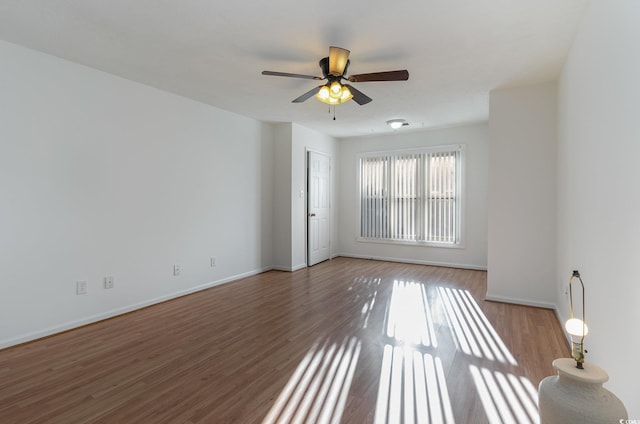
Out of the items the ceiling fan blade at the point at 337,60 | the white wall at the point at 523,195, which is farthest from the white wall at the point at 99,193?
the white wall at the point at 523,195

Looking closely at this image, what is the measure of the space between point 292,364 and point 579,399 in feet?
5.90

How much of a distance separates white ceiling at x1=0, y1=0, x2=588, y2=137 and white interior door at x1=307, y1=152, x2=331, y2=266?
2.40 m

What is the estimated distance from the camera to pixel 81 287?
10.6 ft

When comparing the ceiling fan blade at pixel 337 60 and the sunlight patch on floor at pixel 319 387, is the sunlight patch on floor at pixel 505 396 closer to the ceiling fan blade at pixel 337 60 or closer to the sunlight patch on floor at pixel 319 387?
the sunlight patch on floor at pixel 319 387

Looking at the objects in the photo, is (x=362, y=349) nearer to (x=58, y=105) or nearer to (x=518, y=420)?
(x=518, y=420)

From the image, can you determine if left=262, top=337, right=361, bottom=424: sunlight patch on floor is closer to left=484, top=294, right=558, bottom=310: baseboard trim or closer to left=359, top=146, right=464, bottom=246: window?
left=484, top=294, right=558, bottom=310: baseboard trim

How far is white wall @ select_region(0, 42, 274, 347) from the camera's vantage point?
9.28ft

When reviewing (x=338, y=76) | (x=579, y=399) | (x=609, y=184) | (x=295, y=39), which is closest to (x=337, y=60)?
(x=338, y=76)

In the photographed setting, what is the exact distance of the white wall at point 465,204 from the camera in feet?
18.9

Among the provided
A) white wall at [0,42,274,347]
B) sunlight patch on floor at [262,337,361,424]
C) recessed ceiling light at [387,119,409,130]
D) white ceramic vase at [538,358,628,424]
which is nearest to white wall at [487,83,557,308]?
recessed ceiling light at [387,119,409,130]

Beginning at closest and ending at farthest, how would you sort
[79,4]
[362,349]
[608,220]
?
[608,220] < [79,4] < [362,349]

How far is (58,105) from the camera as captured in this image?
3080 millimetres

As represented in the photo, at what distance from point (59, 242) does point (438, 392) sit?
357 cm

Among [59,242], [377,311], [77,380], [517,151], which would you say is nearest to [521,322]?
[377,311]
